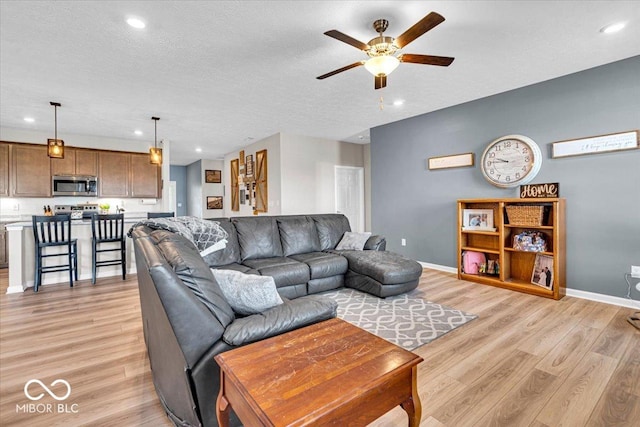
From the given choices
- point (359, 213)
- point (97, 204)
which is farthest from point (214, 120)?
point (359, 213)

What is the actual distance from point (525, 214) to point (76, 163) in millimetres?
7936

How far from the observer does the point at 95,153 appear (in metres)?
6.16

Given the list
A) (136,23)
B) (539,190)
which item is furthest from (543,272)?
(136,23)

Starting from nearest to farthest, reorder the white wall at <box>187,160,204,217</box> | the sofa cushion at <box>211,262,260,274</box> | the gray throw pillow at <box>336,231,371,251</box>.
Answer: the sofa cushion at <box>211,262,260,274</box> → the gray throw pillow at <box>336,231,371,251</box> → the white wall at <box>187,160,204,217</box>

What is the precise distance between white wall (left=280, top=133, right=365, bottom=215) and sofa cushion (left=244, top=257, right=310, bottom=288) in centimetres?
288

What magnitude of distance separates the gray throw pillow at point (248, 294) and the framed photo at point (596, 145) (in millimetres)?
3953

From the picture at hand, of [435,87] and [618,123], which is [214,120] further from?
[618,123]

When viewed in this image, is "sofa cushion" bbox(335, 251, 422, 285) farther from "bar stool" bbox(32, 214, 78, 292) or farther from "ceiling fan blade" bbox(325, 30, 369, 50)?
"bar stool" bbox(32, 214, 78, 292)

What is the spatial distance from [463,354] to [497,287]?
2.10 metres

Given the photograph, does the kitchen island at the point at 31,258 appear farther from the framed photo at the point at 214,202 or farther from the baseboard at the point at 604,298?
the baseboard at the point at 604,298

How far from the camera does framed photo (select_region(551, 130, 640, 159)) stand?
10.4 feet

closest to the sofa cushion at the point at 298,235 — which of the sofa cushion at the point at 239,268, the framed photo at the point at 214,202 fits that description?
the sofa cushion at the point at 239,268

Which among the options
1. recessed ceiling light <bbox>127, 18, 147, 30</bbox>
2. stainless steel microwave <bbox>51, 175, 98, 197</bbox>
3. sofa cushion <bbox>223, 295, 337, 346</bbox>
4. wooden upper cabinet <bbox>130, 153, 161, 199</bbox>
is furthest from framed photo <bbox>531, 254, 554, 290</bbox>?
stainless steel microwave <bbox>51, 175, 98, 197</bbox>

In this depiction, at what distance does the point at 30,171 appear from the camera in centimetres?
561
